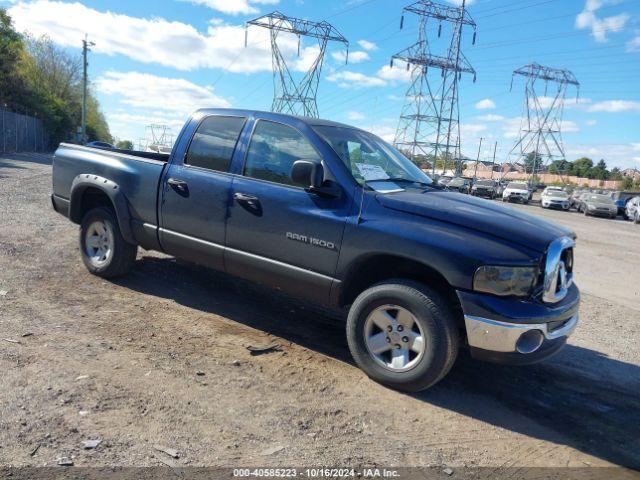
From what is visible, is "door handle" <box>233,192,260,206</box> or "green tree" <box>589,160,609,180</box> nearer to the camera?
"door handle" <box>233,192,260,206</box>

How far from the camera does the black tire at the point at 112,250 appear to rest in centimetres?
574

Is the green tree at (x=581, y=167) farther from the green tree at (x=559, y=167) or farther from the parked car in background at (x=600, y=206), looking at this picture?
the parked car in background at (x=600, y=206)

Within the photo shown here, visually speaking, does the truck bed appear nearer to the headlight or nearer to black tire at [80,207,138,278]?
black tire at [80,207,138,278]

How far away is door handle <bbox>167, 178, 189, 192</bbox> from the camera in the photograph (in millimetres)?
5027

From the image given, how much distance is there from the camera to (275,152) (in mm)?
4648

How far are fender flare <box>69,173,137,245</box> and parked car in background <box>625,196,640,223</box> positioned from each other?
29502 millimetres

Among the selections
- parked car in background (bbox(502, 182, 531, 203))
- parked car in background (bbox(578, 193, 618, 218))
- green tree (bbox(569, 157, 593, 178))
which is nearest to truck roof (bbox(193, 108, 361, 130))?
parked car in background (bbox(578, 193, 618, 218))

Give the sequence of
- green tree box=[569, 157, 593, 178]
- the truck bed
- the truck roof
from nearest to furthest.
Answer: the truck roof, the truck bed, green tree box=[569, 157, 593, 178]

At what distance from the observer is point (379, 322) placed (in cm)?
391

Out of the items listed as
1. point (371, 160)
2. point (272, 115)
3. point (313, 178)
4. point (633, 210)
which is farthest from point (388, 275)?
point (633, 210)

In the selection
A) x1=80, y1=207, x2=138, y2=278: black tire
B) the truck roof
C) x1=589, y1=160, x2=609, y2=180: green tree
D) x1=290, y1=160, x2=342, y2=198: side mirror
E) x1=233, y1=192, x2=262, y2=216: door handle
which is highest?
x1=589, y1=160, x2=609, y2=180: green tree

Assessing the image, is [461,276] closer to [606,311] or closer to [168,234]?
[168,234]

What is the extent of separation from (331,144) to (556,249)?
1963 mm

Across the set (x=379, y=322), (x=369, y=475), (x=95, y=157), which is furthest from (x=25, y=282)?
(x=369, y=475)
